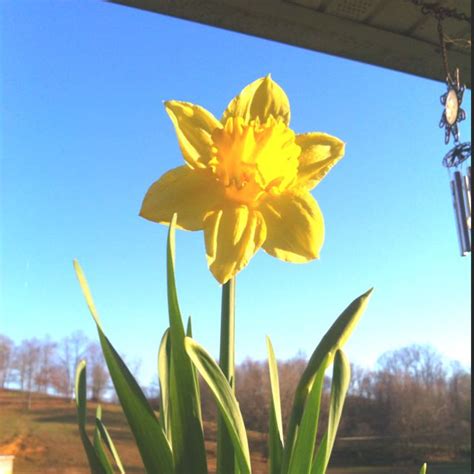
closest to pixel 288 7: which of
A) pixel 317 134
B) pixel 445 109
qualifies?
pixel 445 109

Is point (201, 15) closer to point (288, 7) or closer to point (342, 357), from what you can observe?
point (288, 7)

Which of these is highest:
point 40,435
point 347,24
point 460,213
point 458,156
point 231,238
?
point 347,24

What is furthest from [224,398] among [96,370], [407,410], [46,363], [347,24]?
[407,410]

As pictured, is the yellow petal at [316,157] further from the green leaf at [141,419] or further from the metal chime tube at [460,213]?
the metal chime tube at [460,213]

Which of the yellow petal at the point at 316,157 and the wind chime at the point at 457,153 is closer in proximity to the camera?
the yellow petal at the point at 316,157

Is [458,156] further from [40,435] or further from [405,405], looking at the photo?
[40,435]

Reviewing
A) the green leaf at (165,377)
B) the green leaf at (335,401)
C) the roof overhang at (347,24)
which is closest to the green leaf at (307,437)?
the green leaf at (335,401)
